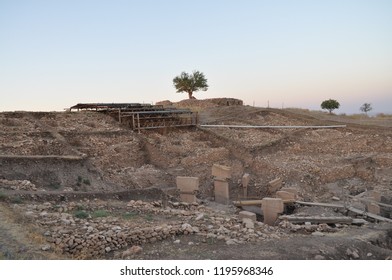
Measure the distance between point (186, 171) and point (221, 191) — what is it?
123 inches

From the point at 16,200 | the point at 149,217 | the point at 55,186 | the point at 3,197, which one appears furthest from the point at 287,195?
the point at 3,197

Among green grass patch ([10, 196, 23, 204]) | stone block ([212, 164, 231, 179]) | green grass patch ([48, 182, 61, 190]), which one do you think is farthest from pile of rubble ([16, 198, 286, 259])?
stone block ([212, 164, 231, 179])

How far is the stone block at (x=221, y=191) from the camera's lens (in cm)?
1582

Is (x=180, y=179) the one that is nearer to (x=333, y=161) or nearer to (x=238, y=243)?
(x=238, y=243)

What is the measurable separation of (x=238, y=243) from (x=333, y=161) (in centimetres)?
1153

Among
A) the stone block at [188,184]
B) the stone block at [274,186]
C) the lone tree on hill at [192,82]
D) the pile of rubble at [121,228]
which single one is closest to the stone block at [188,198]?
the stone block at [188,184]

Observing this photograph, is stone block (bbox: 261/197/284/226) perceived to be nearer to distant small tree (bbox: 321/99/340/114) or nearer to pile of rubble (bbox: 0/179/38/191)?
pile of rubble (bbox: 0/179/38/191)

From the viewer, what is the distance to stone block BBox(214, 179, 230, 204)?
15.8 metres

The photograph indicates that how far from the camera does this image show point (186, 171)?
61.1ft

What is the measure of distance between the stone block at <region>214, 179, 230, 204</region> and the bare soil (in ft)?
1.46

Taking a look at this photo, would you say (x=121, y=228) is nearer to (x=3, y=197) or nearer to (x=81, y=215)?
(x=81, y=215)

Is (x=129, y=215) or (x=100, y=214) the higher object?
(x=100, y=214)
